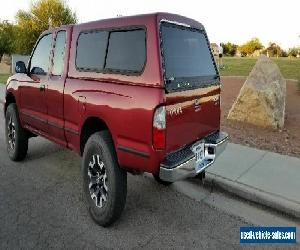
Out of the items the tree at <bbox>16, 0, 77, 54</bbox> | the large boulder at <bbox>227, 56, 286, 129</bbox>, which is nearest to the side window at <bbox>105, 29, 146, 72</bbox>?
the large boulder at <bbox>227, 56, 286, 129</bbox>

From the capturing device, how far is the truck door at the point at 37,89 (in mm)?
5008

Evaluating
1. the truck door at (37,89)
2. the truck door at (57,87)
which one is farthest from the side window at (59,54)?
the truck door at (37,89)

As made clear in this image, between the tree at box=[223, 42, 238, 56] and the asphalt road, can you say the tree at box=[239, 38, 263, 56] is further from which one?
the asphalt road

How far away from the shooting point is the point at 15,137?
5.87 m

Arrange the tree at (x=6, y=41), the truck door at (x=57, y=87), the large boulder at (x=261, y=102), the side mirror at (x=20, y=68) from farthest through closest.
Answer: the tree at (x=6, y=41) → the large boulder at (x=261, y=102) → the side mirror at (x=20, y=68) → the truck door at (x=57, y=87)

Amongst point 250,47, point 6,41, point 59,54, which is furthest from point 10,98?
point 250,47

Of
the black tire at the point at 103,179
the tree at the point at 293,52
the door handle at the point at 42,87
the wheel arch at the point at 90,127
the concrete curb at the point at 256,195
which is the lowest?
the concrete curb at the point at 256,195

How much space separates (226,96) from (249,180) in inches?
343

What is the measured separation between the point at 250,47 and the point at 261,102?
385 ft

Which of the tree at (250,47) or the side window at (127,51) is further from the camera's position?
the tree at (250,47)

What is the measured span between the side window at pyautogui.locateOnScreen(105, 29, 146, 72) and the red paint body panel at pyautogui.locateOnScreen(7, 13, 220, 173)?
0.27ft

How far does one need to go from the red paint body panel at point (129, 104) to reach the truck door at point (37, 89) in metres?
0.09

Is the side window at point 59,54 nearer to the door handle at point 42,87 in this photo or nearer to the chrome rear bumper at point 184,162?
the door handle at point 42,87

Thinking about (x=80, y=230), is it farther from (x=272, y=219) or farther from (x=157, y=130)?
(x=272, y=219)
